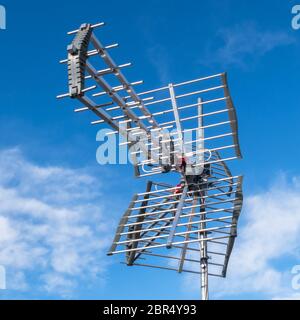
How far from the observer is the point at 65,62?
10.5 meters

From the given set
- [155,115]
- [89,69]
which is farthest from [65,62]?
[155,115]

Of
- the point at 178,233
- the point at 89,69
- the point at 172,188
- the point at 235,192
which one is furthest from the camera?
the point at 172,188

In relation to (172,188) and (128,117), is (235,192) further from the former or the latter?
(128,117)

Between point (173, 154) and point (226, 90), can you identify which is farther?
point (173, 154)

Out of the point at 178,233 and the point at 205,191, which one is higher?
the point at 205,191

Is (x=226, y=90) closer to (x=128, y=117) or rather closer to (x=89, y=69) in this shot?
(x=128, y=117)

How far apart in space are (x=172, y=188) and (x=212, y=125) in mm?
2122

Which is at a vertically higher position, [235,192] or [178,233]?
[235,192]

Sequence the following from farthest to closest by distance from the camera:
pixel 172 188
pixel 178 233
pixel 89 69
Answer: pixel 172 188 < pixel 178 233 < pixel 89 69

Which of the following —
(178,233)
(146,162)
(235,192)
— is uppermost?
(146,162)

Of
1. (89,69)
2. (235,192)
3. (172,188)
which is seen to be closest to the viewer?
(89,69)

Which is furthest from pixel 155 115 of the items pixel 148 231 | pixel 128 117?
pixel 148 231

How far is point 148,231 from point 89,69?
408 centimetres

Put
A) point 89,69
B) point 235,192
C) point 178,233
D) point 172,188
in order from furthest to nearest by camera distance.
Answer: point 172,188
point 235,192
point 178,233
point 89,69
